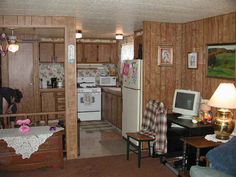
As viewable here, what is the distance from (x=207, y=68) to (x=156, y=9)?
137cm

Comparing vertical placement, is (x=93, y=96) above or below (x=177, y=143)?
above

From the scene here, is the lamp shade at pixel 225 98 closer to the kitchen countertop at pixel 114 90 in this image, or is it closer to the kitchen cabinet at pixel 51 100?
the kitchen countertop at pixel 114 90

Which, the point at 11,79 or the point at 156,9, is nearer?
the point at 156,9

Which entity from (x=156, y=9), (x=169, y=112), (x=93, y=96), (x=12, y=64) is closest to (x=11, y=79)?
(x=12, y=64)

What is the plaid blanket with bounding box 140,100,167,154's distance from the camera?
4.27 metres

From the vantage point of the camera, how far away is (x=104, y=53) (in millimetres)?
8117

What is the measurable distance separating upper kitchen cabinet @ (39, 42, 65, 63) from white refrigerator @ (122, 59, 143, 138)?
2.90m

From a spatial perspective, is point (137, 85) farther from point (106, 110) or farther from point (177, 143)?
point (106, 110)

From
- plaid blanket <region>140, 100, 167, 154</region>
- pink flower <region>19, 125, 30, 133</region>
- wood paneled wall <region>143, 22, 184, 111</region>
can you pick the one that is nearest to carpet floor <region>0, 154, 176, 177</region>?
plaid blanket <region>140, 100, 167, 154</region>

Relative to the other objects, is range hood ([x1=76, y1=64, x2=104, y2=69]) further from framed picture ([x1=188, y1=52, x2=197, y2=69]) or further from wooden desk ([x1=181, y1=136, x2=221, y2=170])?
wooden desk ([x1=181, y1=136, x2=221, y2=170])

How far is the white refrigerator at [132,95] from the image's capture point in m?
4.93

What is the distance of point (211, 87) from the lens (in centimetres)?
437

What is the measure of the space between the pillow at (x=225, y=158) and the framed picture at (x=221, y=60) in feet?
5.23

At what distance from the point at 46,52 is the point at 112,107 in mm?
2420
